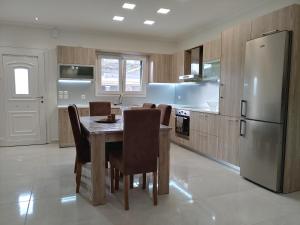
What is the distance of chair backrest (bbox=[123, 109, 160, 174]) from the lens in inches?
90.2

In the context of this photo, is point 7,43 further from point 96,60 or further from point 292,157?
point 292,157

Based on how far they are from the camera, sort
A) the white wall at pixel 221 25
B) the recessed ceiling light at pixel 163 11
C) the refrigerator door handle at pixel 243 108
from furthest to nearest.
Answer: the recessed ceiling light at pixel 163 11
the white wall at pixel 221 25
the refrigerator door handle at pixel 243 108

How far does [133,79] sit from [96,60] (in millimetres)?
1133

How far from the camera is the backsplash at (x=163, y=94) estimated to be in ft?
16.9

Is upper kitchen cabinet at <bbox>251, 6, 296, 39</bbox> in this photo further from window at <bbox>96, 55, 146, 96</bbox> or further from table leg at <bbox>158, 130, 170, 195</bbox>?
window at <bbox>96, 55, 146, 96</bbox>

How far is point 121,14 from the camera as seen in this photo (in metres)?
4.32

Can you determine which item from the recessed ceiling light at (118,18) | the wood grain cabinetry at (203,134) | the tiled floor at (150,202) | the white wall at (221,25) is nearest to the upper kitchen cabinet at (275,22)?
the white wall at (221,25)

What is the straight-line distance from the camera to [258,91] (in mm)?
2982

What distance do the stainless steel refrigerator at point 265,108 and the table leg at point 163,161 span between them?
1.27 meters

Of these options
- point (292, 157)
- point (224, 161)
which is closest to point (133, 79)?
point (224, 161)

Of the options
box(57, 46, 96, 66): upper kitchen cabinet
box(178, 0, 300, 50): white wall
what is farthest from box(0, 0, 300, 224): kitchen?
box(178, 0, 300, 50): white wall

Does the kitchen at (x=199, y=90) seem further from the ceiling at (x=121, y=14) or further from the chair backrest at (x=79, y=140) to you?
the chair backrest at (x=79, y=140)

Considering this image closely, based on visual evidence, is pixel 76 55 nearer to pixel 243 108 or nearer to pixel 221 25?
pixel 221 25

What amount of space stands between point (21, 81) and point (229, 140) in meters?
4.74
